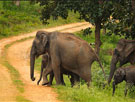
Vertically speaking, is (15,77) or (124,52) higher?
(124,52)

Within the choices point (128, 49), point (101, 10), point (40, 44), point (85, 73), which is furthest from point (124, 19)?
point (85, 73)

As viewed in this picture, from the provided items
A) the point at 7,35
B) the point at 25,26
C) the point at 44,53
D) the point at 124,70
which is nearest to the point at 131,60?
the point at 124,70

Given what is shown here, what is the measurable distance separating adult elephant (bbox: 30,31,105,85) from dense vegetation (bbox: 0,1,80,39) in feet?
52.7

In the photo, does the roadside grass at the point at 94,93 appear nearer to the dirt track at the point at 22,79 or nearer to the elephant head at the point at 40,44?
the dirt track at the point at 22,79

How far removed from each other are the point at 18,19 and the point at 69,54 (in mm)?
23114

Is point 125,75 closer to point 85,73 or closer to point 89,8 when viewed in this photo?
point 85,73

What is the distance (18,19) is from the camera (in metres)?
37.2

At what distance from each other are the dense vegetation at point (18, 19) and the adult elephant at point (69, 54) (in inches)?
632

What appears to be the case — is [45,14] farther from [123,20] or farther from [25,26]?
[25,26]

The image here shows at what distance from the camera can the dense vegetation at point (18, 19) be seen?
34.4 metres

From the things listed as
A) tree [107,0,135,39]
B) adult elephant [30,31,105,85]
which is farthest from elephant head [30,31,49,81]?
tree [107,0,135,39]

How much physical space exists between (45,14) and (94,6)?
11.1 feet

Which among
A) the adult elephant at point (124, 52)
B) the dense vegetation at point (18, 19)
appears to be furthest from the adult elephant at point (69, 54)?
the dense vegetation at point (18, 19)

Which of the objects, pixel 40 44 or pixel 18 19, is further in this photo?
pixel 18 19
